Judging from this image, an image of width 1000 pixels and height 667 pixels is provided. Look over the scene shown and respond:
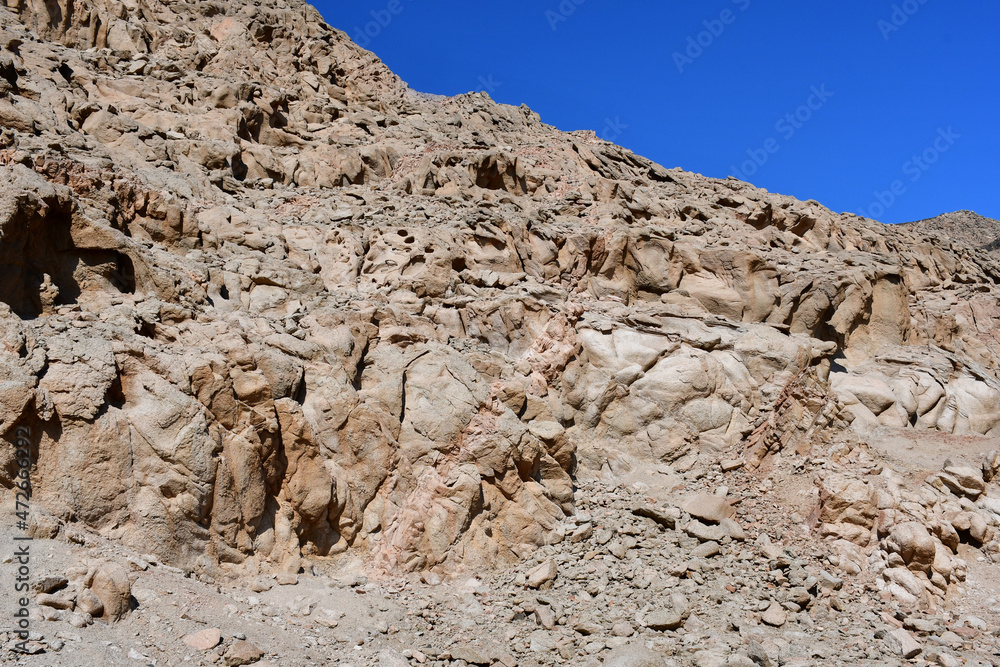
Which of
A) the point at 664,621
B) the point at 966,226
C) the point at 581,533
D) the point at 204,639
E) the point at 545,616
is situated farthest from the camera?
the point at 966,226

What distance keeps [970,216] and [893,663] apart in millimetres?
57271

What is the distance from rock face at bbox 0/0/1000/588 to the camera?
10727mm

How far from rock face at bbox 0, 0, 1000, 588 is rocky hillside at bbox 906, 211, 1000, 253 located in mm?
29414

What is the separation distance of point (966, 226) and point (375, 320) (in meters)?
56.5

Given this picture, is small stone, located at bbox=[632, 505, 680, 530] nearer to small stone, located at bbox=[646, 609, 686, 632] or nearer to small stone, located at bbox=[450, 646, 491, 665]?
small stone, located at bbox=[646, 609, 686, 632]

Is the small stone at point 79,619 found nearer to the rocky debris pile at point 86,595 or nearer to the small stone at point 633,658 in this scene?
the rocky debris pile at point 86,595

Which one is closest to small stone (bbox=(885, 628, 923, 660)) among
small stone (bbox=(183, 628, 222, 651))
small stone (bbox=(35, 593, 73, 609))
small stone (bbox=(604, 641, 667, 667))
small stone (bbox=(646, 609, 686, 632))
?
small stone (bbox=(646, 609, 686, 632))

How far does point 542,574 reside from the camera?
12.3m

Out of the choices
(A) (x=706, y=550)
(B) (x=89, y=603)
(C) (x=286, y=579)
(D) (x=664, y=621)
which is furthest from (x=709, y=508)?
(B) (x=89, y=603)

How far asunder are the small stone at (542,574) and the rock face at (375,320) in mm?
719

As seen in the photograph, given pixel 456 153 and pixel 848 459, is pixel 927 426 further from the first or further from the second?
pixel 456 153

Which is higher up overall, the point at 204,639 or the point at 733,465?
the point at 733,465

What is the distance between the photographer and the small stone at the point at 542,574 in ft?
40.1

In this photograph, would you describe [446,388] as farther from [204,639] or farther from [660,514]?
[204,639]
